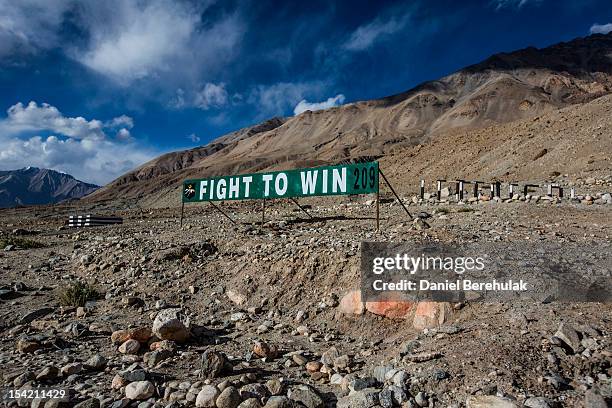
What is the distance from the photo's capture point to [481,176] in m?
32.6

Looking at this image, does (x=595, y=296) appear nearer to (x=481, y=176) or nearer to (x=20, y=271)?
(x=20, y=271)

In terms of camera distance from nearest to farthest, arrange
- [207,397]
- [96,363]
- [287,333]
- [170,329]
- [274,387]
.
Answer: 1. [207,397]
2. [274,387]
3. [96,363]
4. [170,329]
5. [287,333]

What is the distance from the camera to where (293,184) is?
43.9 ft

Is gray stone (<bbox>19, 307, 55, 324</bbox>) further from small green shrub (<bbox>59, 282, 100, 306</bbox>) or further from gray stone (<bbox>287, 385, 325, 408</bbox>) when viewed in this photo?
gray stone (<bbox>287, 385, 325, 408</bbox>)

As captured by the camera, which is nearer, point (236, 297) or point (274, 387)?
point (274, 387)

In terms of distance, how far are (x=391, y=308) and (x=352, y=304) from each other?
72 cm

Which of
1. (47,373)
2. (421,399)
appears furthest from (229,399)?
(47,373)

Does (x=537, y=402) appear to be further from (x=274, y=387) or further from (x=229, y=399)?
(x=229, y=399)

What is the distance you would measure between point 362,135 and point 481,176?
74.6 metres

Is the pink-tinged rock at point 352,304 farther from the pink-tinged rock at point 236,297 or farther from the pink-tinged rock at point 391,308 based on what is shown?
the pink-tinged rock at point 236,297

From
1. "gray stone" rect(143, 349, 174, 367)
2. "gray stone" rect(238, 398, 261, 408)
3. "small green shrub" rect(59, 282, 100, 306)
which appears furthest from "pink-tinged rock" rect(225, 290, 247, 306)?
"gray stone" rect(238, 398, 261, 408)

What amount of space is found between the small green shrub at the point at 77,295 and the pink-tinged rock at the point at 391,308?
19.9 ft

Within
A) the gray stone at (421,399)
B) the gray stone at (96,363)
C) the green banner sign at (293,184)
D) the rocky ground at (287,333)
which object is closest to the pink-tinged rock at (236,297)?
the rocky ground at (287,333)

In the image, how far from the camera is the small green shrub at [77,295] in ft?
27.9
